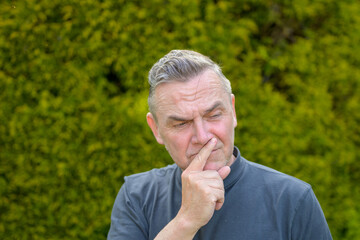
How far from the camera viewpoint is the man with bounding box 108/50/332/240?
1.79m

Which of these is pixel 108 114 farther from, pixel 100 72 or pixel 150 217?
pixel 150 217

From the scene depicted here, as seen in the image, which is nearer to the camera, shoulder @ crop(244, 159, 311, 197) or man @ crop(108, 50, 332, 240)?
man @ crop(108, 50, 332, 240)

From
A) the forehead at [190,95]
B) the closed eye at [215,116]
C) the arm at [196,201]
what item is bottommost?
the arm at [196,201]

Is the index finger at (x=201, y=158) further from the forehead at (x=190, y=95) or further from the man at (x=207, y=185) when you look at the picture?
the forehead at (x=190, y=95)

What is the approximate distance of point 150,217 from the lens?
2.05 meters

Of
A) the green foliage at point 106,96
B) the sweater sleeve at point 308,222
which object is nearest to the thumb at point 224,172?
the sweater sleeve at point 308,222

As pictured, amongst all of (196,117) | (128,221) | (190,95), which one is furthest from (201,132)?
(128,221)

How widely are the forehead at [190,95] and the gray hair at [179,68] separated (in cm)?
3

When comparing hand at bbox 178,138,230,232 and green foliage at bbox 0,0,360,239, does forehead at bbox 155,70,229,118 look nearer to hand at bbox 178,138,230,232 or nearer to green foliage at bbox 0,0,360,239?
hand at bbox 178,138,230,232

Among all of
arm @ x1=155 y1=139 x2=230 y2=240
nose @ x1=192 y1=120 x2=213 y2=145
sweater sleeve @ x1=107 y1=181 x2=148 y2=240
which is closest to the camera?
arm @ x1=155 y1=139 x2=230 y2=240

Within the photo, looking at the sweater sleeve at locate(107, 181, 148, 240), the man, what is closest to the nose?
the man

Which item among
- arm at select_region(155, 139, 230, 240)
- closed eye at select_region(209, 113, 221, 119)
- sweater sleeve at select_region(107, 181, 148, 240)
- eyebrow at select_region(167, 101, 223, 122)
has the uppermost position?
eyebrow at select_region(167, 101, 223, 122)

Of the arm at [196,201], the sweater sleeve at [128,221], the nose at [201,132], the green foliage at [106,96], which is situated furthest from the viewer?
the green foliage at [106,96]

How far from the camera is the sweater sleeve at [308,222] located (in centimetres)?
182
